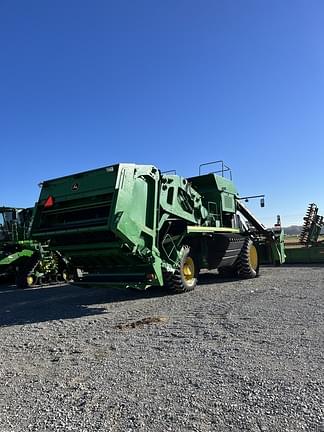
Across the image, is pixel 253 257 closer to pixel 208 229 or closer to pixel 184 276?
pixel 208 229

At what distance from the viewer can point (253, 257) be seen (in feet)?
47.8

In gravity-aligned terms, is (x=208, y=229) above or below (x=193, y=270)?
above

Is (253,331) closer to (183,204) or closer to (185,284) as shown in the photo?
(185,284)

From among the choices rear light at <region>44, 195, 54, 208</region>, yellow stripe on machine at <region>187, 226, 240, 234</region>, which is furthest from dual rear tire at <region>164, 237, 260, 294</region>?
rear light at <region>44, 195, 54, 208</region>

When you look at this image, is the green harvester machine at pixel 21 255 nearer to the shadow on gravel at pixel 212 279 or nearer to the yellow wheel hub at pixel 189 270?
the shadow on gravel at pixel 212 279

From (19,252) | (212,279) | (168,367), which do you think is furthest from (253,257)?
(168,367)

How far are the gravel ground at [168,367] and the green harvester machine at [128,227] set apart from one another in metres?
1.01

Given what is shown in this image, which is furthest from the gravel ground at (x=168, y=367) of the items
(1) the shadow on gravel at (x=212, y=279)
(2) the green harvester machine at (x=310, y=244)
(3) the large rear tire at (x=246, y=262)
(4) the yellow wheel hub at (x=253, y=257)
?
(2) the green harvester machine at (x=310, y=244)

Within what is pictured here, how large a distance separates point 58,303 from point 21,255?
6.02 meters

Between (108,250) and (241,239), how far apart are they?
6.05 meters

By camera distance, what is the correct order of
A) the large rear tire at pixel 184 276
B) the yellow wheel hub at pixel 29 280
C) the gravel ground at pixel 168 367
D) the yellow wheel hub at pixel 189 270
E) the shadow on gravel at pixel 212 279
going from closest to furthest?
the gravel ground at pixel 168 367 → the large rear tire at pixel 184 276 → the yellow wheel hub at pixel 189 270 → the shadow on gravel at pixel 212 279 → the yellow wheel hub at pixel 29 280

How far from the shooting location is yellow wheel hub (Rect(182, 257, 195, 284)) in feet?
36.3

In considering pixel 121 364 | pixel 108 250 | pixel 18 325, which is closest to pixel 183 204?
pixel 108 250

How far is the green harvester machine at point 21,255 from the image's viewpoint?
15.7 meters
